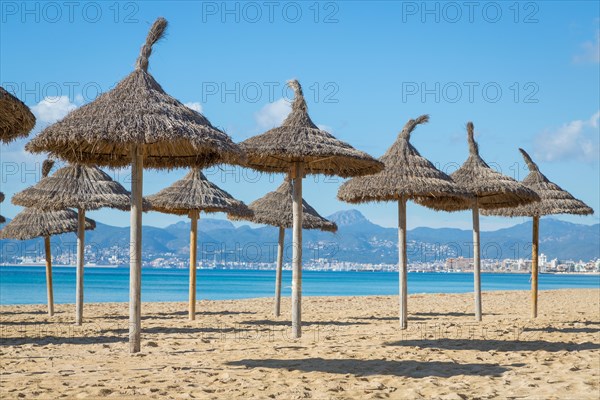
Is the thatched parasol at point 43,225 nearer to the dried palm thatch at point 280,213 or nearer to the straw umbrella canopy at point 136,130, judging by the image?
the dried palm thatch at point 280,213

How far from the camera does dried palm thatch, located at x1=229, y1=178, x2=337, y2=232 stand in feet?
51.8

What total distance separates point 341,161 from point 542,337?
12.6 ft

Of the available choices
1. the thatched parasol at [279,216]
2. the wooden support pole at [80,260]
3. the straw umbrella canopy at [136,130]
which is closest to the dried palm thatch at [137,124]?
the straw umbrella canopy at [136,130]

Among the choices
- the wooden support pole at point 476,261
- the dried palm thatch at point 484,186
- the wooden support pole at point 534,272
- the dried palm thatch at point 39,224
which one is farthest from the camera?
the dried palm thatch at point 39,224

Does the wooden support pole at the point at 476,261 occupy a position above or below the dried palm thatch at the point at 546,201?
below

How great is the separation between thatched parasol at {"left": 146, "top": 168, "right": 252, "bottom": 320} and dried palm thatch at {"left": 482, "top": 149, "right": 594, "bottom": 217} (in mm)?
5709

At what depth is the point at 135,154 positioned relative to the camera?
862cm

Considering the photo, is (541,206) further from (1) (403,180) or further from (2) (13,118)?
(2) (13,118)

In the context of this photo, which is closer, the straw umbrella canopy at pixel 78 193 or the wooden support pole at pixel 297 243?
the wooden support pole at pixel 297 243

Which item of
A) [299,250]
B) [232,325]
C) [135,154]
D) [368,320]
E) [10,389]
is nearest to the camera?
[10,389]

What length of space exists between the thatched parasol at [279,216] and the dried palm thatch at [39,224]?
11.4 ft

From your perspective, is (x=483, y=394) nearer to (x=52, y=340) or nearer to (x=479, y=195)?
(x=52, y=340)

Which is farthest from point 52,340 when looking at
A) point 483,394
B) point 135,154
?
point 483,394

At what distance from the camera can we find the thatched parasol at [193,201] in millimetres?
14101
